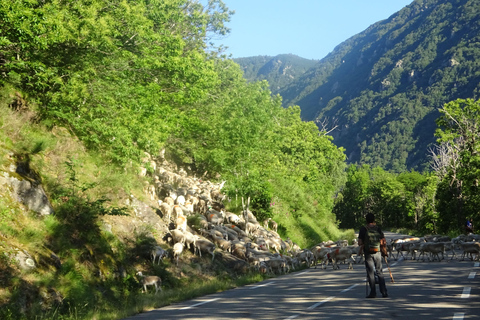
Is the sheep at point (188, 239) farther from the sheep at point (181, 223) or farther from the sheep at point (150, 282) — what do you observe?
the sheep at point (150, 282)

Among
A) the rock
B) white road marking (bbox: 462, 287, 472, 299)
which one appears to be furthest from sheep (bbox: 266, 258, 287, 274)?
the rock

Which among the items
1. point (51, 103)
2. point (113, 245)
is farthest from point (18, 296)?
point (51, 103)

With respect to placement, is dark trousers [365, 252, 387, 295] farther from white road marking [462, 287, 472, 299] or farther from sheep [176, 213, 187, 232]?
sheep [176, 213, 187, 232]

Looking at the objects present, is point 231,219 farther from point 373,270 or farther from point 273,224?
point 373,270

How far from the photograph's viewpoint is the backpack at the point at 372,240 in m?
13.3

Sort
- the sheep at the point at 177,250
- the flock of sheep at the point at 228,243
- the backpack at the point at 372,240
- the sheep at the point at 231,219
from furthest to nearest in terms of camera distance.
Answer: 1. the sheep at the point at 231,219
2. the flock of sheep at the point at 228,243
3. the sheep at the point at 177,250
4. the backpack at the point at 372,240

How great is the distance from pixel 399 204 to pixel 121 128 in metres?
97.5

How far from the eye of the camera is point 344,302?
12.0 metres

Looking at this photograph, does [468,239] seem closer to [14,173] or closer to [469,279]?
[469,279]

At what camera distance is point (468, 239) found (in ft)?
98.3

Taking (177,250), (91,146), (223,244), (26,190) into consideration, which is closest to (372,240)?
(177,250)

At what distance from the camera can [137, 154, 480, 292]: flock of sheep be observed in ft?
74.5

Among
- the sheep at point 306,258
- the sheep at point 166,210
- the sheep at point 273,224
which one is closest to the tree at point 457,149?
the sheep at point 273,224

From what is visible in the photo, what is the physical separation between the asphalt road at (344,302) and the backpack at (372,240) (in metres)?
1.22
